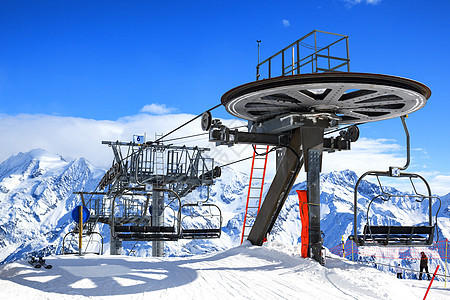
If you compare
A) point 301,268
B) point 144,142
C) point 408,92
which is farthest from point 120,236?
point 144,142

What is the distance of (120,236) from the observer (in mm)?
12773

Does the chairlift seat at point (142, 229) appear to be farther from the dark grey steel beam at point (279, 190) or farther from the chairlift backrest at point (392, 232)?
the chairlift backrest at point (392, 232)

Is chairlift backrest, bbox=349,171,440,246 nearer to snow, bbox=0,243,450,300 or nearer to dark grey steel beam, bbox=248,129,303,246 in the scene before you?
snow, bbox=0,243,450,300

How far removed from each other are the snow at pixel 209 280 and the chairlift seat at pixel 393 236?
68 cm

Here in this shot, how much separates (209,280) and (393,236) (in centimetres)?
501

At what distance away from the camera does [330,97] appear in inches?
483

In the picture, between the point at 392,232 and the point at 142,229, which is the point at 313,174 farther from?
the point at 142,229

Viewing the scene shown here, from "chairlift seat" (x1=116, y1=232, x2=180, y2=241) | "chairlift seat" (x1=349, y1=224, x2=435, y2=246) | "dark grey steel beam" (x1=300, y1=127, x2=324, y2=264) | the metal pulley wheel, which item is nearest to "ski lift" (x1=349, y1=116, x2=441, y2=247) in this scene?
"chairlift seat" (x1=349, y1=224, x2=435, y2=246)

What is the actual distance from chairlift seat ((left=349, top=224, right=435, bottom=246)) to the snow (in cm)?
68

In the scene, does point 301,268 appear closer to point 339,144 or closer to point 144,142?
point 339,144

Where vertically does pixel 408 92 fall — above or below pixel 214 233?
above

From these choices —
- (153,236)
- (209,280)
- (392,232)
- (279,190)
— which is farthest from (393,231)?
(153,236)

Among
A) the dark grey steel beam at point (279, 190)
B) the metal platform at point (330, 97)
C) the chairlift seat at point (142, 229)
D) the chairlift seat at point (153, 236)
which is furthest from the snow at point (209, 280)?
the metal platform at point (330, 97)

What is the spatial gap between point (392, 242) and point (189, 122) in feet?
26.7
